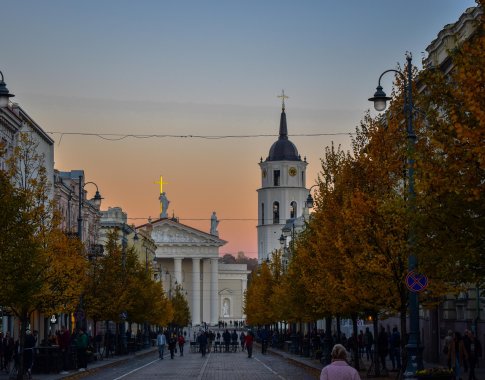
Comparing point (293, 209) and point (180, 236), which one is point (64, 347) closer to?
point (293, 209)

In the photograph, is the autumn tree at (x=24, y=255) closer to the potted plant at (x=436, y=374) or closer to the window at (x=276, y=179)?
the potted plant at (x=436, y=374)

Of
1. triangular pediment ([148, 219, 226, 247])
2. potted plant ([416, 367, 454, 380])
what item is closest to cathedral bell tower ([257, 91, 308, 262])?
triangular pediment ([148, 219, 226, 247])

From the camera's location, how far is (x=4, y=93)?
31.0 metres

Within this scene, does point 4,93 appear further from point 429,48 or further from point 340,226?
point 429,48

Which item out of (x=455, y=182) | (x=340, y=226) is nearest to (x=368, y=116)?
(x=340, y=226)

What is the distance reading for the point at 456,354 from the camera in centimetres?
3328

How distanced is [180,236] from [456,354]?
542 ft

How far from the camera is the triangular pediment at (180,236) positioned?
195 metres

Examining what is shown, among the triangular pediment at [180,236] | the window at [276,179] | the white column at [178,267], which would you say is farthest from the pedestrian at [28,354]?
the window at [276,179]

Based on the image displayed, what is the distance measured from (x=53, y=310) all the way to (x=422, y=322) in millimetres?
16435

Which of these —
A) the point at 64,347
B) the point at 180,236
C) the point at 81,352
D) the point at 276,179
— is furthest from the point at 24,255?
the point at 276,179

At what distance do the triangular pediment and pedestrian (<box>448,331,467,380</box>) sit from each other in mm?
161386

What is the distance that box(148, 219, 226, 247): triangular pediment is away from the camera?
195 m

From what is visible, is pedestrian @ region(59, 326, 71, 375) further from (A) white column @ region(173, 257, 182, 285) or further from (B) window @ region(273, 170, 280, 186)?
(B) window @ region(273, 170, 280, 186)
